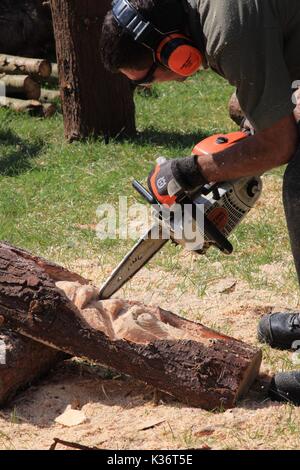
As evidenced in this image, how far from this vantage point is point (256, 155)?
→ 12.3ft

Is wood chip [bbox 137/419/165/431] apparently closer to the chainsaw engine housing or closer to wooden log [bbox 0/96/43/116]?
the chainsaw engine housing

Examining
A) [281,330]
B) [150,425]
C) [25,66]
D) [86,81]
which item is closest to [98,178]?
[86,81]

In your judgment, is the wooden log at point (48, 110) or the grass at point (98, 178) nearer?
the grass at point (98, 178)

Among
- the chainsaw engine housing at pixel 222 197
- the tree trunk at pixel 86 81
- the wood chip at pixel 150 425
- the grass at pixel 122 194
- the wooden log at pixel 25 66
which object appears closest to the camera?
the wood chip at pixel 150 425

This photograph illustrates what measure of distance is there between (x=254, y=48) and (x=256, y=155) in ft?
1.54

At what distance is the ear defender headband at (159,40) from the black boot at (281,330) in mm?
1439

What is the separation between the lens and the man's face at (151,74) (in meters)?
3.82

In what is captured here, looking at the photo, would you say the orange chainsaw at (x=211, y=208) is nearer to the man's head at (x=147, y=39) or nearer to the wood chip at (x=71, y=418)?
the man's head at (x=147, y=39)

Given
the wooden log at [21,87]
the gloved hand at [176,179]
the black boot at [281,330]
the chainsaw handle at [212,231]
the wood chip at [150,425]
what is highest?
the gloved hand at [176,179]

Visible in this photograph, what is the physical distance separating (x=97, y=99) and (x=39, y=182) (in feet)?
3.66

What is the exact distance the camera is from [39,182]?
714 cm

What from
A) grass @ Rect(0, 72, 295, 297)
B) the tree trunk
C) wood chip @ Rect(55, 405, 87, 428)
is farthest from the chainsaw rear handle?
→ the tree trunk

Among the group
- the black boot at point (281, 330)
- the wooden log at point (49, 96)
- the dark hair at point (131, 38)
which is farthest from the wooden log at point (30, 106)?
the dark hair at point (131, 38)
